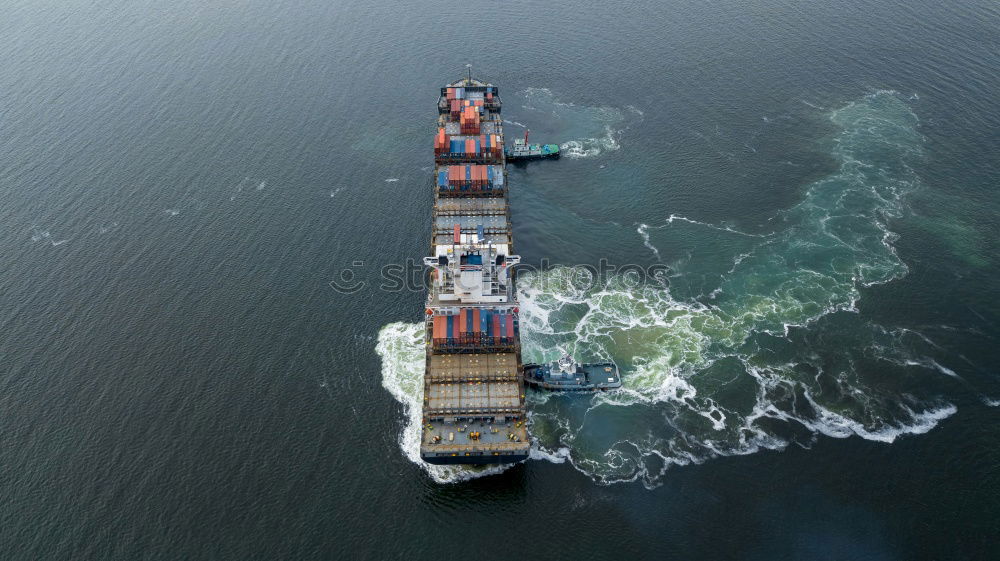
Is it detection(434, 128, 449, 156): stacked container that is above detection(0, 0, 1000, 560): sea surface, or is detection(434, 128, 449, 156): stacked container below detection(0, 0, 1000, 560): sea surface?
above

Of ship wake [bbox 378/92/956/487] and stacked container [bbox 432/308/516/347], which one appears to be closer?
ship wake [bbox 378/92/956/487]

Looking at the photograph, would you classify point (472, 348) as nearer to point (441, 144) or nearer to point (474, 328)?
point (474, 328)

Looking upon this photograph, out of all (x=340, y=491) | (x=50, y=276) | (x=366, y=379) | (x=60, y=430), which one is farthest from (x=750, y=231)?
(x=50, y=276)

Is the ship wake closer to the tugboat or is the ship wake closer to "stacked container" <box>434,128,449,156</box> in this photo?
the tugboat

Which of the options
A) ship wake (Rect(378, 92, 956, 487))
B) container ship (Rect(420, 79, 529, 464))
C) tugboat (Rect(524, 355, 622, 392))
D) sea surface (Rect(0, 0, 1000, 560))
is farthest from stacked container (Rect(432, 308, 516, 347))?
sea surface (Rect(0, 0, 1000, 560))

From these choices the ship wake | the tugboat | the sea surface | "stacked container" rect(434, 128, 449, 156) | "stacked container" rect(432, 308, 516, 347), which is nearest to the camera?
the sea surface

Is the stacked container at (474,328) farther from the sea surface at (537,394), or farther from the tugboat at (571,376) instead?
the sea surface at (537,394)

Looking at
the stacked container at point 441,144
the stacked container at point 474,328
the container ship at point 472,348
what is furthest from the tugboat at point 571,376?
the stacked container at point 441,144

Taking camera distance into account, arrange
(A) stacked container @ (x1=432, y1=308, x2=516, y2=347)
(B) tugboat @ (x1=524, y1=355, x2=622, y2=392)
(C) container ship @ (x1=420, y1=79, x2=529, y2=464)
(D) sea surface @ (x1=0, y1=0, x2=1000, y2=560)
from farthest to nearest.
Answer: (B) tugboat @ (x1=524, y1=355, x2=622, y2=392)
(A) stacked container @ (x1=432, y1=308, x2=516, y2=347)
(C) container ship @ (x1=420, y1=79, x2=529, y2=464)
(D) sea surface @ (x1=0, y1=0, x2=1000, y2=560)

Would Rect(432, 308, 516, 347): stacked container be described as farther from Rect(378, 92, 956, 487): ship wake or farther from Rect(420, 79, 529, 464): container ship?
Rect(378, 92, 956, 487): ship wake

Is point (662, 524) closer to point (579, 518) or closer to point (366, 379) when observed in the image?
point (579, 518)

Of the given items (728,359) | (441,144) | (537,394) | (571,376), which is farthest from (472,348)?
(441,144)
